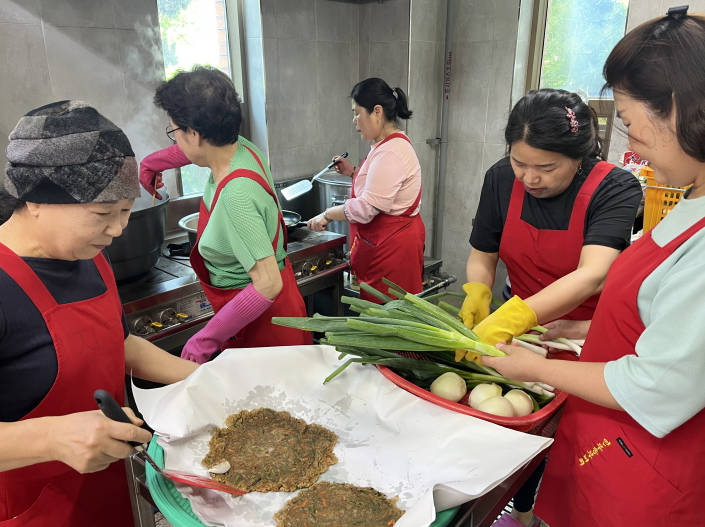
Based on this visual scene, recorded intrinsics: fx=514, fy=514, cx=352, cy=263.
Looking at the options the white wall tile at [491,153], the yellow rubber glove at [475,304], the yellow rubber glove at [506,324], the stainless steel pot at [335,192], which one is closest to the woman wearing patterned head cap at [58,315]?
the yellow rubber glove at [506,324]

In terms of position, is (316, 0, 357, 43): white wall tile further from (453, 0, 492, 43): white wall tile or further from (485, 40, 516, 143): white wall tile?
(485, 40, 516, 143): white wall tile

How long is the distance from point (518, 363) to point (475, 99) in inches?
110

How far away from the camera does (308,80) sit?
3.26 metres

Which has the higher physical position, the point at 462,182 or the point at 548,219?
the point at 548,219

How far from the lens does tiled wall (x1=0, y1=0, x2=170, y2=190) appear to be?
6.95 feet

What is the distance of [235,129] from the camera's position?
5.69ft

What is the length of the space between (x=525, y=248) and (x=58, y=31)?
2114mm

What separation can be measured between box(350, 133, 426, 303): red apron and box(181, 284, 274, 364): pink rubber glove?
1.10 metres

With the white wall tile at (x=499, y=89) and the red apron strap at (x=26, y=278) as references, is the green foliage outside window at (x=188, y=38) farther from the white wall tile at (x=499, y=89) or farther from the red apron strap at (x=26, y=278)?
the red apron strap at (x=26, y=278)

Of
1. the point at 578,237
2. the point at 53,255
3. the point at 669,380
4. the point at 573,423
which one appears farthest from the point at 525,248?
the point at 53,255

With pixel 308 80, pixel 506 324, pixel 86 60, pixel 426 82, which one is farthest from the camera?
pixel 426 82

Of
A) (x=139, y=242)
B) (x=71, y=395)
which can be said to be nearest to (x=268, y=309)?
(x=139, y=242)

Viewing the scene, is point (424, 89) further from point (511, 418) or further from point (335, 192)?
point (511, 418)

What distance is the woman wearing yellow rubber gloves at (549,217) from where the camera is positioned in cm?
145
